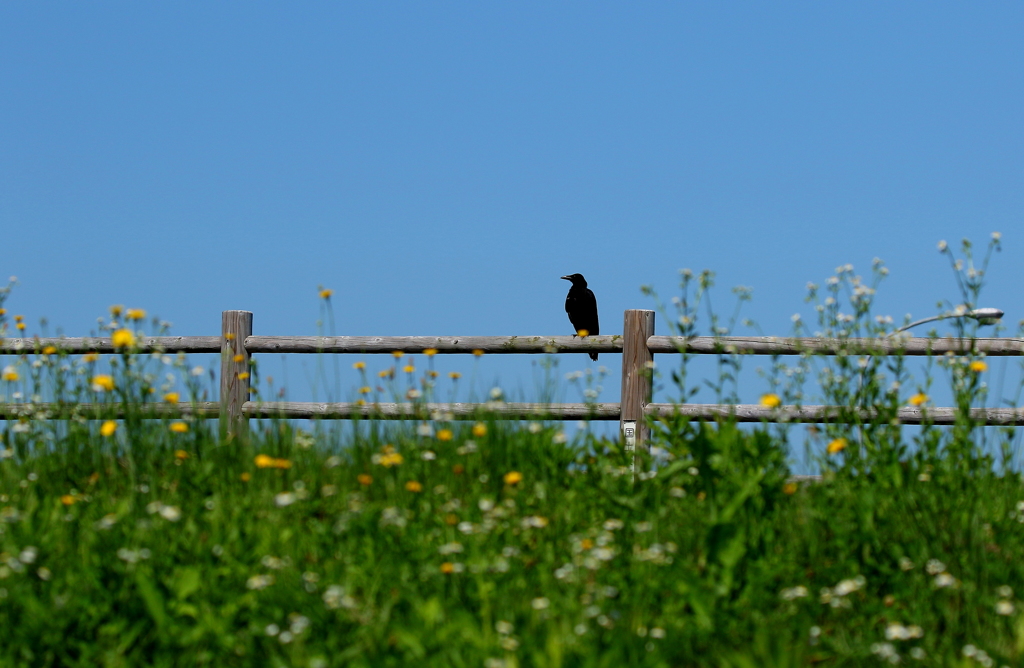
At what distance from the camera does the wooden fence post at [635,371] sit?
8.30 m

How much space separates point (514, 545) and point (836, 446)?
56.4 inches

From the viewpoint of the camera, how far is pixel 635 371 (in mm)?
8430

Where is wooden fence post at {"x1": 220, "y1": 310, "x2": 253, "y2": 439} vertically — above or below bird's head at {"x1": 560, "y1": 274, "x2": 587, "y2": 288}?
below

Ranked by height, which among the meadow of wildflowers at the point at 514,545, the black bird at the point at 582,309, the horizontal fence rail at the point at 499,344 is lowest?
the meadow of wildflowers at the point at 514,545

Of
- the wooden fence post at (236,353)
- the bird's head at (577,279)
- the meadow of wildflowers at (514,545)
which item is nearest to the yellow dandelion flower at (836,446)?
the meadow of wildflowers at (514,545)

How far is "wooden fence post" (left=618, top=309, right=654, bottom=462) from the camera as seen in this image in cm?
830

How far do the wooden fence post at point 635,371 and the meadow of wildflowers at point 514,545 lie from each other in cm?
349

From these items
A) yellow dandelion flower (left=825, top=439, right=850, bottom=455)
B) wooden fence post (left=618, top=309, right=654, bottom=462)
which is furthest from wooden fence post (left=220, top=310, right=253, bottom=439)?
yellow dandelion flower (left=825, top=439, right=850, bottom=455)

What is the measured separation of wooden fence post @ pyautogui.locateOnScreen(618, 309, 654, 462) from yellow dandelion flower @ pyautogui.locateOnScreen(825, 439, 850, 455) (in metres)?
3.82

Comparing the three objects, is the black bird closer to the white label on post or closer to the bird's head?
the bird's head

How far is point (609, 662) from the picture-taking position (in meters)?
2.65

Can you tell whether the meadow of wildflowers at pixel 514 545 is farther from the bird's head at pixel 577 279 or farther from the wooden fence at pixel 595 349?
the bird's head at pixel 577 279

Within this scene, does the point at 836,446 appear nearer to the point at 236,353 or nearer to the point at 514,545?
the point at 514,545

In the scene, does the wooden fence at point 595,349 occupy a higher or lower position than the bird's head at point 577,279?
lower
